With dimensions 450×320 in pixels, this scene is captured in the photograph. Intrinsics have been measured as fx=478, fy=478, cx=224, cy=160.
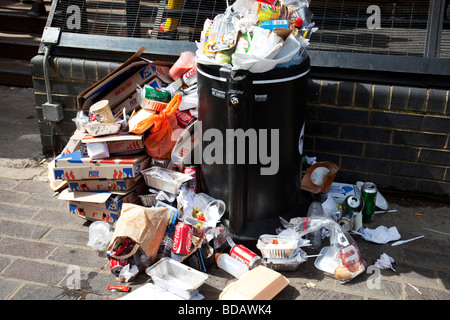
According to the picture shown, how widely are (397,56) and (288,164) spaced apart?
130cm

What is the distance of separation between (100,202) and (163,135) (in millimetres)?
683

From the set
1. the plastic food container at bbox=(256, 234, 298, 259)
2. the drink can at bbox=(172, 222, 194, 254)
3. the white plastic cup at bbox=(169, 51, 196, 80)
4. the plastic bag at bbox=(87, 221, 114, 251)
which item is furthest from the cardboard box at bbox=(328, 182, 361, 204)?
the plastic bag at bbox=(87, 221, 114, 251)

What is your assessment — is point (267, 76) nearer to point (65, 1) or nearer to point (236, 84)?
point (236, 84)

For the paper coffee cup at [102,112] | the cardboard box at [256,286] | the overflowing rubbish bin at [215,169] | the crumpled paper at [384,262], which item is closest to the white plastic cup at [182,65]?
the overflowing rubbish bin at [215,169]

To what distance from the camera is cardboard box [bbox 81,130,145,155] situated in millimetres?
3539

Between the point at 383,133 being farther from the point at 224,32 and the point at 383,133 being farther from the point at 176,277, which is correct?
the point at 176,277

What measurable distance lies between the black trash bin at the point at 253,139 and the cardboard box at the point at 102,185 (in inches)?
22.9

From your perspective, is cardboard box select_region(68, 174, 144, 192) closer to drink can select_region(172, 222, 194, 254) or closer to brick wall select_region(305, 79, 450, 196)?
drink can select_region(172, 222, 194, 254)

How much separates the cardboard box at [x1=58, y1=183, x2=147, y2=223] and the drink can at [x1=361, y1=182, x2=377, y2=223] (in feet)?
5.68

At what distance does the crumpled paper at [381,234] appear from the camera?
3.47m

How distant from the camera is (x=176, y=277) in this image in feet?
10.00

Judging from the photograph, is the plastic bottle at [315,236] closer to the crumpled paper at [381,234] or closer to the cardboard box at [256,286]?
the crumpled paper at [381,234]

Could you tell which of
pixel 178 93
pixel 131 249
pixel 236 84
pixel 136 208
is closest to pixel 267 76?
pixel 236 84

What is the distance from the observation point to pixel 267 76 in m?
3.01
